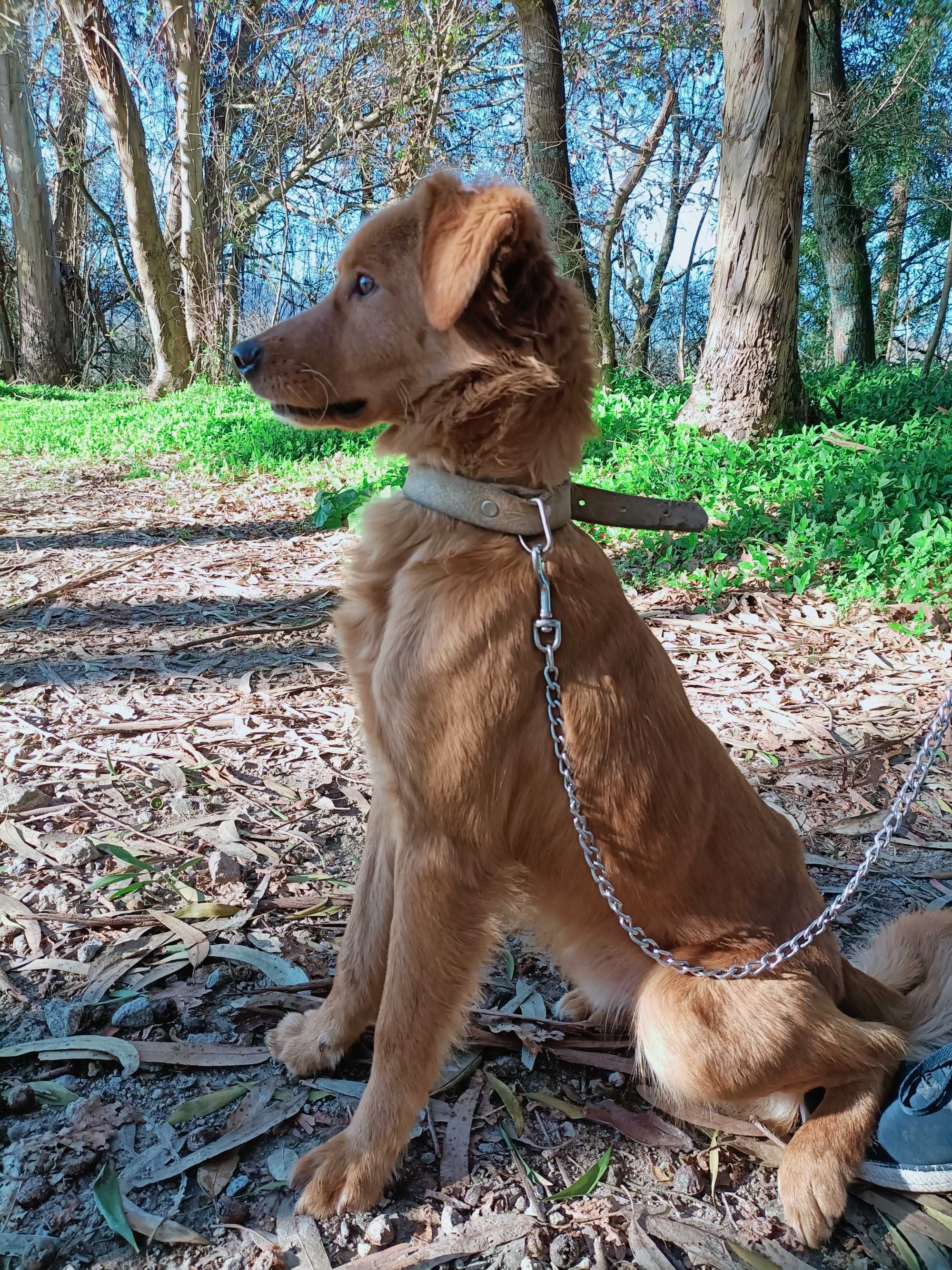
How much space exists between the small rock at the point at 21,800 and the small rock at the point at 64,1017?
3.36ft

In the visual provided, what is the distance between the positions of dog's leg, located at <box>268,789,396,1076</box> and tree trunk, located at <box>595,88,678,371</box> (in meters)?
10.3

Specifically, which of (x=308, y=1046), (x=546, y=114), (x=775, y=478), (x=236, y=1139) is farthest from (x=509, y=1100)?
(x=546, y=114)

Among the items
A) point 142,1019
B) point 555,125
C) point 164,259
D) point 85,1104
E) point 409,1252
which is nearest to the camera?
point 409,1252

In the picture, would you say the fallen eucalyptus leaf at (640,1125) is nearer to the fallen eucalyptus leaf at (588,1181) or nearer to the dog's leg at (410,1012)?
the fallen eucalyptus leaf at (588,1181)

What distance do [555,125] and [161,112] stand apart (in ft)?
46.8

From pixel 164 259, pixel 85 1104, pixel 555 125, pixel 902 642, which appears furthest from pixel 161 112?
pixel 85 1104

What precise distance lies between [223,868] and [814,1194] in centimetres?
191

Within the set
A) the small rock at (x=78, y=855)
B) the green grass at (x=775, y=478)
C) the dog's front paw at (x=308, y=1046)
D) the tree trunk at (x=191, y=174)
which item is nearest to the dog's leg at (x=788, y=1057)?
the dog's front paw at (x=308, y=1046)

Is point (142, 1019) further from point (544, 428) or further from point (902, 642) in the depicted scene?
point (902, 642)

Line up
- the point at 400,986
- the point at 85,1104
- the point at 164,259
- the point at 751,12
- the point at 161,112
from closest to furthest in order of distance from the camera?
1. the point at 400,986
2. the point at 85,1104
3. the point at 751,12
4. the point at 164,259
5. the point at 161,112

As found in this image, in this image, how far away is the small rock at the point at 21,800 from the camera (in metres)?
3.04

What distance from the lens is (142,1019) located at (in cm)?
219

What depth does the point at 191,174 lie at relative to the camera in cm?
1452

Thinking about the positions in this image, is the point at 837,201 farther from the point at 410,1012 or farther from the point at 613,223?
the point at 410,1012
